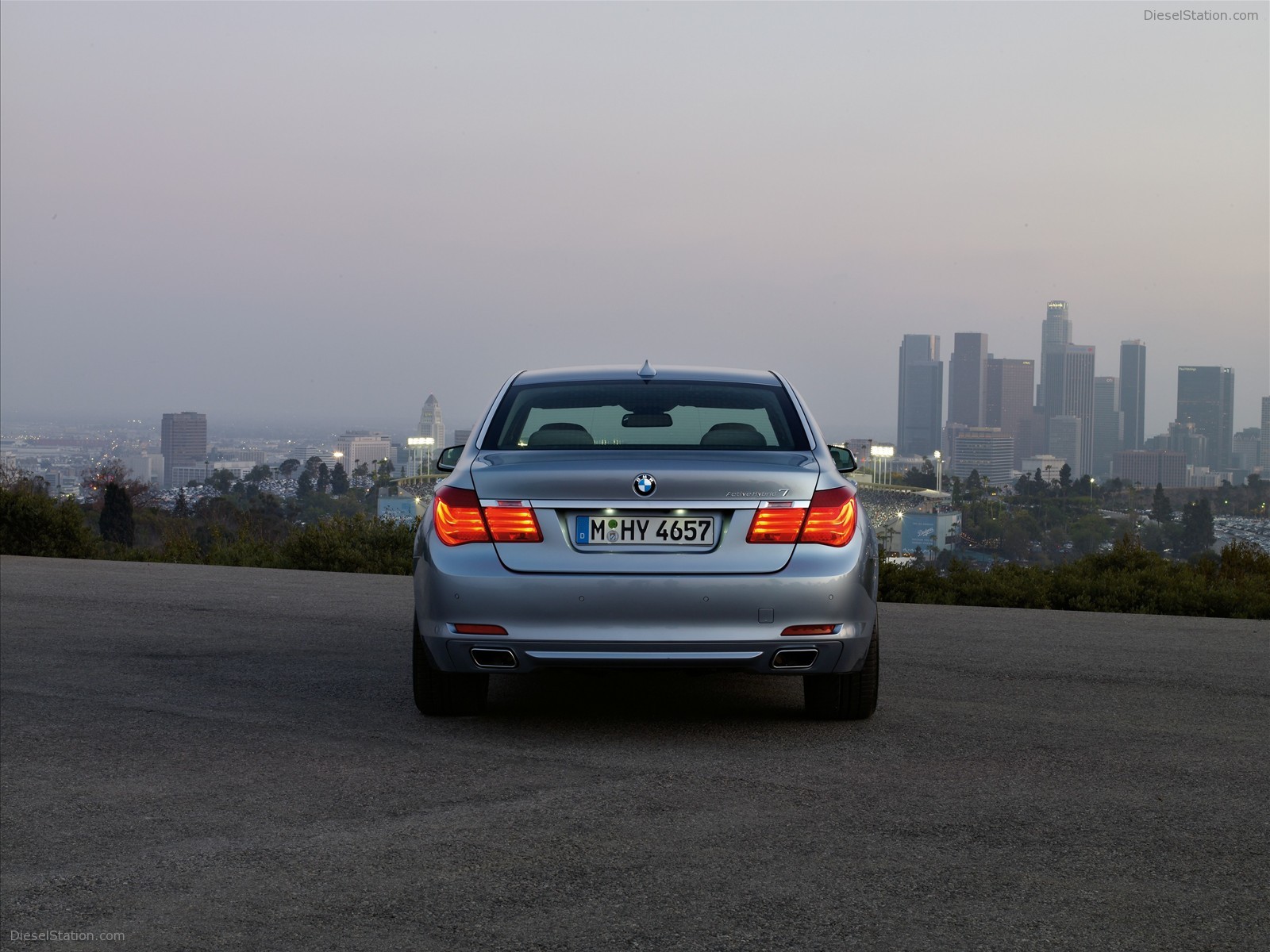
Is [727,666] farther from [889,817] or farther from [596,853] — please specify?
[596,853]

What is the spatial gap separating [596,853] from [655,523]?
5.80 ft

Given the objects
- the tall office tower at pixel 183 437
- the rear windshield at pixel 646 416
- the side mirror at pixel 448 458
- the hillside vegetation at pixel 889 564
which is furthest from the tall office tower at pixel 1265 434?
the tall office tower at pixel 183 437

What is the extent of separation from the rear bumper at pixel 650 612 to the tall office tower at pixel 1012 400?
38325 millimetres

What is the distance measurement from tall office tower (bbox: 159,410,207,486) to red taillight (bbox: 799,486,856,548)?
53.4 meters

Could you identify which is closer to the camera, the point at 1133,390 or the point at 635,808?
the point at 635,808

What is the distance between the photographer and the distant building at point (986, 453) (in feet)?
109

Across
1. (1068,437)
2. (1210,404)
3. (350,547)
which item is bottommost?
(350,547)

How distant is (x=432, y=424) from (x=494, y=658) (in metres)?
20.0

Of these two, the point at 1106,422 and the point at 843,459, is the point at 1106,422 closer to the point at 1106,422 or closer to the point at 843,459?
the point at 1106,422

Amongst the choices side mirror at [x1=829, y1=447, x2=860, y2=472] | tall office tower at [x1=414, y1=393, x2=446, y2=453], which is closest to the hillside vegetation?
tall office tower at [x1=414, y1=393, x2=446, y2=453]

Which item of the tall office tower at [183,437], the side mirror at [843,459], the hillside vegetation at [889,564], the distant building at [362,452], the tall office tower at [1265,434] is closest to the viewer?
the side mirror at [843,459]

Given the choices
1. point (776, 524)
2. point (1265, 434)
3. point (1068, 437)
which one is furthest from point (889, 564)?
point (1068, 437)

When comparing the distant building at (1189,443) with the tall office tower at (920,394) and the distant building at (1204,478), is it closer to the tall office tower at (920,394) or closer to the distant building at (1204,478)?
the distant building at (1204,478)

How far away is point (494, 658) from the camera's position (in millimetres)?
5906
